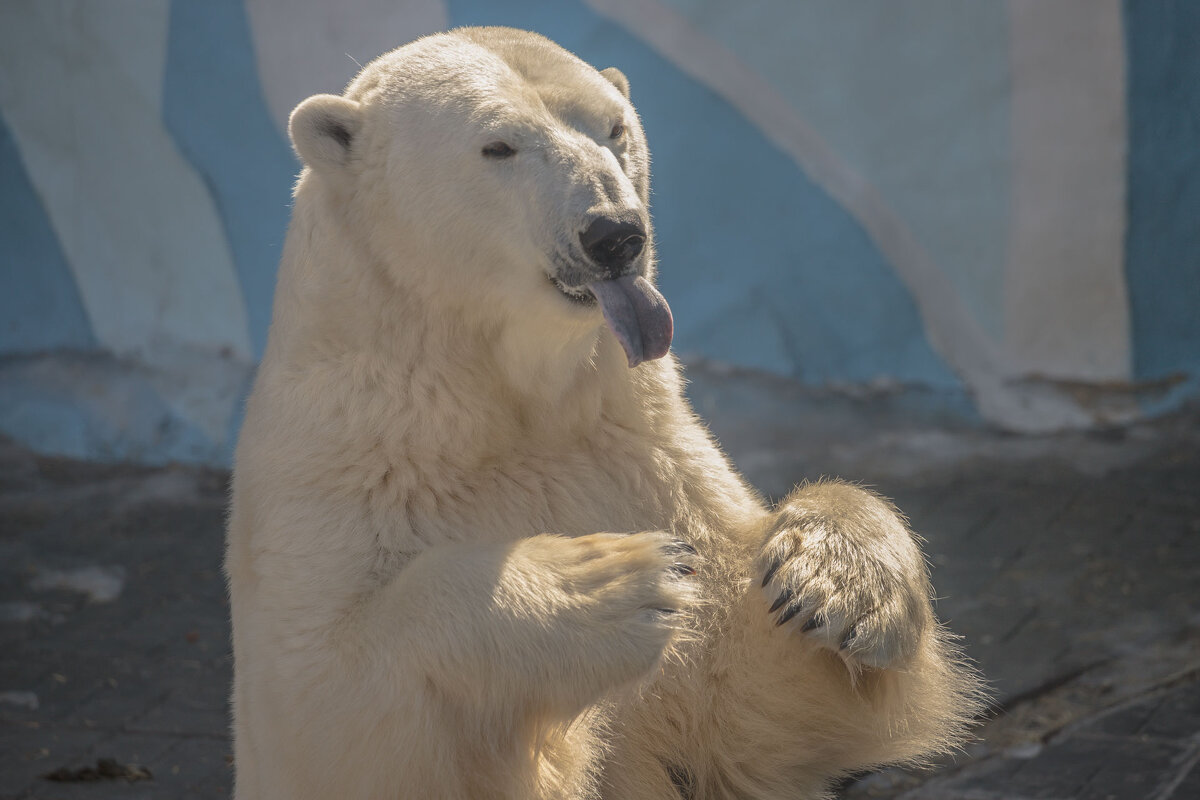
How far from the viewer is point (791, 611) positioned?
1987 mm

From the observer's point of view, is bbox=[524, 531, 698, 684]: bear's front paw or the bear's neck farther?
the bear's neck

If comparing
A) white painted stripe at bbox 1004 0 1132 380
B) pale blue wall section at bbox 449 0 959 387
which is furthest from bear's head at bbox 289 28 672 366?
white painted stripe at bbox 1004 0 1132 380

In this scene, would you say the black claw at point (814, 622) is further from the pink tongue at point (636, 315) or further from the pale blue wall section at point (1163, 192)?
the pale blue wall section at point (1163, 192)

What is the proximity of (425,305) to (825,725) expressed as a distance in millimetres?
1041

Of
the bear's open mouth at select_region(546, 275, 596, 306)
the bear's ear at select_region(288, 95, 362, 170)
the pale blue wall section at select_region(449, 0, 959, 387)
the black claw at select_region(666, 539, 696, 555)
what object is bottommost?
the pale blue wall section at select_region(449, 0, 959, 387)

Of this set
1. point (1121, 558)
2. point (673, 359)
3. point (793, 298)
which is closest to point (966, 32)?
point (793, 298)

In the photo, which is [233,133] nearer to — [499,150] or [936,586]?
[936,586]

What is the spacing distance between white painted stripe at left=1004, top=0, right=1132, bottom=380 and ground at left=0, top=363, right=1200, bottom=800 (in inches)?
17.5

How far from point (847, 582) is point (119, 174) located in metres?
5.26

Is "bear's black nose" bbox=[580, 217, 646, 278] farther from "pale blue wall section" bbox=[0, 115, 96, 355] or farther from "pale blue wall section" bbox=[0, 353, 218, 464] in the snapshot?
"pale blue wall section" bbox=[0, 115, 96, 355]

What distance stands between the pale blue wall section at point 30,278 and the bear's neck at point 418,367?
4.76 meters

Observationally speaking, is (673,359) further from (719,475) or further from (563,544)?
(563,544)

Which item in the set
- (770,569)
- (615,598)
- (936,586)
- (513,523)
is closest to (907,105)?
(936,586)

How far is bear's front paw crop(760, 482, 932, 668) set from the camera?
1.97m
